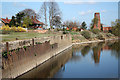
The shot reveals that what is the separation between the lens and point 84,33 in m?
48.5

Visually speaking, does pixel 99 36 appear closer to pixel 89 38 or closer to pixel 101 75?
pixel 89 38

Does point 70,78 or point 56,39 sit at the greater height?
point 56,39

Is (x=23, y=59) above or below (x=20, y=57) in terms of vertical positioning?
below

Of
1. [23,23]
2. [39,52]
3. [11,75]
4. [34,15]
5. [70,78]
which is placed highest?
[34,15]

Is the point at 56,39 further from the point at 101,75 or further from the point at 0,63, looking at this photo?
the point at 0,63

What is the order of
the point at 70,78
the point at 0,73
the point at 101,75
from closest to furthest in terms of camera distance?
the point at 0,73, the point at 70,78, the point at 101,75

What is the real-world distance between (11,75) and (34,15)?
45244 mm

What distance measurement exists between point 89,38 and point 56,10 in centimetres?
1566

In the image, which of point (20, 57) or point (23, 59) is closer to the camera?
point (20, 57)

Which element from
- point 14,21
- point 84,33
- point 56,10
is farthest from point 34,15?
point 84,33

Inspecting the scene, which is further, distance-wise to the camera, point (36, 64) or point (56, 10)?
point (56, 10)

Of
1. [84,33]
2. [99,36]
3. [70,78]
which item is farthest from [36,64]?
[99,36]

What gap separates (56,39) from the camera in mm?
23844

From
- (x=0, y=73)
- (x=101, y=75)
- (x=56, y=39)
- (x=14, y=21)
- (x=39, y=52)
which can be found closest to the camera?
(x=0, y=73)
